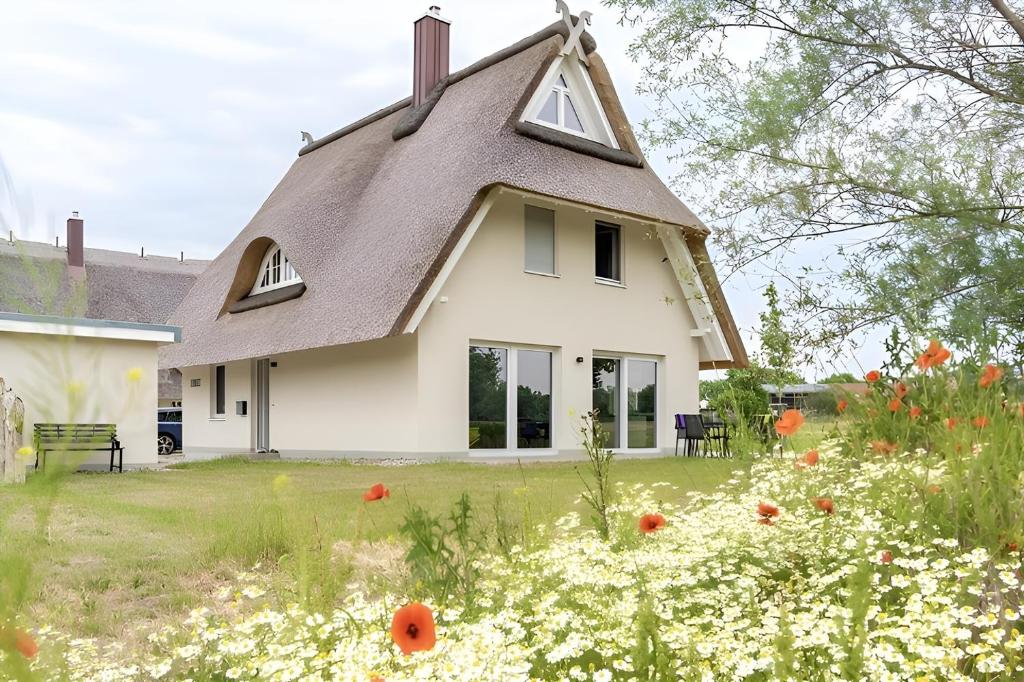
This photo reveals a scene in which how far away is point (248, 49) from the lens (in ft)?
13.8

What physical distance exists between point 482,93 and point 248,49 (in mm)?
9645

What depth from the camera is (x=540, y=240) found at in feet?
42.0

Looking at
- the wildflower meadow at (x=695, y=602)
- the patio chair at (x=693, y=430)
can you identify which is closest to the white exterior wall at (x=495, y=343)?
the patio chair at (x=693, y=430)

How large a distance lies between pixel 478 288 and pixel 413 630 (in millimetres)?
10383

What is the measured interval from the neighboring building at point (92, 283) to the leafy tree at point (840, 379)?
181 inches

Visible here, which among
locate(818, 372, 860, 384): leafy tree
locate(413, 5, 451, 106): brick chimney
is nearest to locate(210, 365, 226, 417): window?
locate(413, 5, 451, 106): brick chimney

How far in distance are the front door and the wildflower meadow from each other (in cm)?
1185

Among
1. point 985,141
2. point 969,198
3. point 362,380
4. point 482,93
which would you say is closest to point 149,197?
point 969,198

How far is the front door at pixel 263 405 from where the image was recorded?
15.0 meters

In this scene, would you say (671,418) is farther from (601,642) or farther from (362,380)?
(601,642)

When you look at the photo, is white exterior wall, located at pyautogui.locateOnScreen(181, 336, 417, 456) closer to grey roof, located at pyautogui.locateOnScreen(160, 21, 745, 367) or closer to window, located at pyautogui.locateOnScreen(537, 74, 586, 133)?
grey roof, located at pyautogui.locateOnScreen(160, 21, 745, 367)

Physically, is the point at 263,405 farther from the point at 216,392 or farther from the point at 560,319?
the point at 560,319

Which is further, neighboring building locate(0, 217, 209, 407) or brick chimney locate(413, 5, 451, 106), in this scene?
brick chimney locate(413, 5, 451, 106)

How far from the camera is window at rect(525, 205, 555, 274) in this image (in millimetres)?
12656
